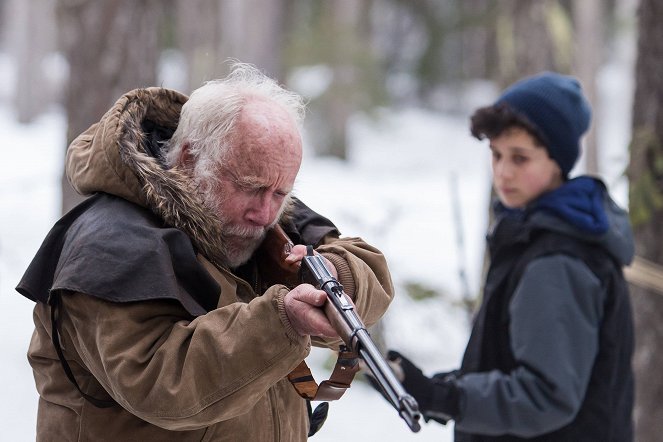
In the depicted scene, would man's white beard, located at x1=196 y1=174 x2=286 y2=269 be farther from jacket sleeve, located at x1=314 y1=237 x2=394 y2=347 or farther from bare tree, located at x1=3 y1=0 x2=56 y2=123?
bare tree, located at x1=3 y1=0 x2=56 y2=123

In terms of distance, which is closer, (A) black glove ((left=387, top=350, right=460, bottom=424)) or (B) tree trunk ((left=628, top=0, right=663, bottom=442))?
(A) black glove ((left=387, top=350, right=460, bottom=424))

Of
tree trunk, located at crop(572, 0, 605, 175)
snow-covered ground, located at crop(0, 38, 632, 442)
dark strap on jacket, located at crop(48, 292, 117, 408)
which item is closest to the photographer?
dark strap on jacket, located at crop(48, 292, 117, 408)

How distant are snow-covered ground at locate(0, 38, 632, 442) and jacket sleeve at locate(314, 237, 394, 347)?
72 centimetres

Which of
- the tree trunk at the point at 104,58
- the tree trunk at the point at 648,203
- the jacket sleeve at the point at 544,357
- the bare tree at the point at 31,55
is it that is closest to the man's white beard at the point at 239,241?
the jacket sleeve at the point at 544,357

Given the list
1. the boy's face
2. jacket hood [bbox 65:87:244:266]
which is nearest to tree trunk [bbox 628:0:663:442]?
the boy's face

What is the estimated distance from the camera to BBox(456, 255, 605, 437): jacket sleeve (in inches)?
118

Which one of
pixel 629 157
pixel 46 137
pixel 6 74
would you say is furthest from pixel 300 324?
pixel 6 74

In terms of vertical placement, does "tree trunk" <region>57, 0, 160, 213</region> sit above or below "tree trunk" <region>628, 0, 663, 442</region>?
above

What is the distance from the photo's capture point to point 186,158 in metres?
2.32

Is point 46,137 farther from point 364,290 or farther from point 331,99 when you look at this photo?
point 364,290

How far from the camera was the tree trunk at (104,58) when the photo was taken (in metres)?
5.98

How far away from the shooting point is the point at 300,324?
1.97 meters

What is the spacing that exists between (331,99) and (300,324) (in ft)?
54.4

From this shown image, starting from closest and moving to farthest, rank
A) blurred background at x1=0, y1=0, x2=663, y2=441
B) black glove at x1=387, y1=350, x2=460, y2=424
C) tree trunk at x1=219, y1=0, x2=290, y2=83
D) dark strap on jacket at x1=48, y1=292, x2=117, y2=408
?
dark strap on jacket at x1=48, y1=292, x2=117, y2=408 → black glove at x1=387, y1=350, x2=460, y2=424 → blurred background at x1=0, y1=0, x2=663, y2=441 → tree trunk at x1=219, y1=0, x2=290, y2=83
